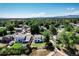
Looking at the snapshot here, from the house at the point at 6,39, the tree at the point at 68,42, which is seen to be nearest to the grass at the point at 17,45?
the house at the point at 6,39

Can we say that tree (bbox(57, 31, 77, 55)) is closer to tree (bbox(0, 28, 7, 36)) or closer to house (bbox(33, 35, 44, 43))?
house (bbox(33, 35, 44, 43))

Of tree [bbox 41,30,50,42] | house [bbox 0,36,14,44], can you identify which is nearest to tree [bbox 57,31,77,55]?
tree [bbox 41,30,50,42]

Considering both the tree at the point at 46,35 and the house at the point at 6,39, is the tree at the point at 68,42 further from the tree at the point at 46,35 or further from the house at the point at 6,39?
the house at the point at 6,39

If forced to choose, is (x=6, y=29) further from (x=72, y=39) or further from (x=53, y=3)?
(x=72, y=39)

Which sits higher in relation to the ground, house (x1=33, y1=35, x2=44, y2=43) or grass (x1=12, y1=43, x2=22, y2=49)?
house (x1=33, y1=35, x2=44, y2=43)

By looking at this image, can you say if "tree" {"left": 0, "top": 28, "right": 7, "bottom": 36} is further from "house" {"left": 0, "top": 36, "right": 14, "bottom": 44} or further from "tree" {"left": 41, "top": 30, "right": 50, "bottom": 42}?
"tree" {"left": 41, "top": 30, "right": 50, "bottom": 42}

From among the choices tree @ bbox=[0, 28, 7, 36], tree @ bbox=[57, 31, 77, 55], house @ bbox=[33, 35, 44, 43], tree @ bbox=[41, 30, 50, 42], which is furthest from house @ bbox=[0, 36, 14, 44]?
tree @ bbox=[57, 31, 77, 55]

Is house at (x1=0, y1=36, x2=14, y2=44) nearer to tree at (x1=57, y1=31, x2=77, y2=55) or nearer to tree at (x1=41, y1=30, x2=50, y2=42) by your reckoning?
tree at (x1=41, y1=30, x2=50, y2=42)

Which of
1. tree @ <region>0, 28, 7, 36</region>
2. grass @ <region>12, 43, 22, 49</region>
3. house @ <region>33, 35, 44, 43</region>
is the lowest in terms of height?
grass @ <region>12, 43, 22, 49</region>

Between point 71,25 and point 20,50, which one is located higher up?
point 71,25

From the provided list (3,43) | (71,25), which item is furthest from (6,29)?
(71,25)

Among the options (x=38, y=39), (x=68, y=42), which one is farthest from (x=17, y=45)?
(x=68, y=42)
